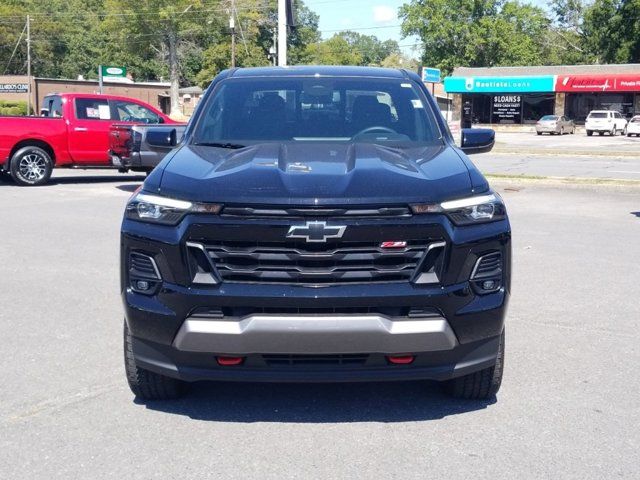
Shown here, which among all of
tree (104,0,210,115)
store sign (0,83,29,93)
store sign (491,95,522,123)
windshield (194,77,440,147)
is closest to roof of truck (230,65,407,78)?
windshield (194,77,440,147)

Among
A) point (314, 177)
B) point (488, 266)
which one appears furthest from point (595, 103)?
point (314, 177)

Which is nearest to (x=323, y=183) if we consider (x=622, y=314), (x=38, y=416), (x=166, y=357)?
(x=166, y=357)

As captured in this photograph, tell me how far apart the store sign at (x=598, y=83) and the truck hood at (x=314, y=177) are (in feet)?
196

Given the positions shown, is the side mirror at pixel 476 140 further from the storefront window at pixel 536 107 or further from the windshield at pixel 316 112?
the storefront window at pixel 536 107

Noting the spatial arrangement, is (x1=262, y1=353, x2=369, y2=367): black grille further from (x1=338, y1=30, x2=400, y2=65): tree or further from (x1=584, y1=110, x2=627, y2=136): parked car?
(x1=338, y1=30, x2=400, y2=65): tree

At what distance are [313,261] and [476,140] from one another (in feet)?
8.13

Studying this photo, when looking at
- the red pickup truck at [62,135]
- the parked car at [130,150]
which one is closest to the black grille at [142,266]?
the parked car at [130,150]

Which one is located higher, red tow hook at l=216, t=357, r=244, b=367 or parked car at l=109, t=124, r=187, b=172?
parked car at l=109, t=124, r=187, b=172

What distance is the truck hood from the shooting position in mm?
4121

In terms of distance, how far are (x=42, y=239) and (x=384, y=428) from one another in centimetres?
732

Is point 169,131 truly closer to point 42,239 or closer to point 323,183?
point 323,183

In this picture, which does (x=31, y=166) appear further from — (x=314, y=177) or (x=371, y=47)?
(x=371, y=47)

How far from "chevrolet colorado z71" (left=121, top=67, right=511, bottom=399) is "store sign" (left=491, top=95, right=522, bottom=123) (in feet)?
209

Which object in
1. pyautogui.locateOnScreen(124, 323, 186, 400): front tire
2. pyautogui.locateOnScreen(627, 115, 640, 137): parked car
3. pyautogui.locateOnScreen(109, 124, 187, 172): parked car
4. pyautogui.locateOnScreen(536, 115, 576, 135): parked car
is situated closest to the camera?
pyautogui.locateOnScreen(124, 323, 186, 400): front tire
